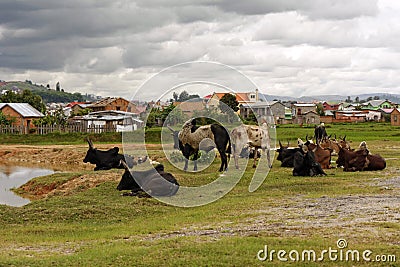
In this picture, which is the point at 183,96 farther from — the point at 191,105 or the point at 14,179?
the point at 14,179

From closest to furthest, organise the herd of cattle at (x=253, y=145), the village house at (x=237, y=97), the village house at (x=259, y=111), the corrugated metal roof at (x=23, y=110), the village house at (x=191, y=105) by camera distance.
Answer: the village house at (x=191, y=105), the village house at (x=237, y=97), the herd of cattle at (x=253, y=145), the village house at (x=259, y=111), the corrugated metal roof at (x=23, y=110)

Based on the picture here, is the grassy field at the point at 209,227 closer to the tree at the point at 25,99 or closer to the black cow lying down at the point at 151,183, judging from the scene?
the black cow lying down at the point at 151,183

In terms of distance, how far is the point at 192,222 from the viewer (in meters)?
12.4

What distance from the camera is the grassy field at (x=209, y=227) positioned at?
915cm

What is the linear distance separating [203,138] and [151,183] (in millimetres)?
5655

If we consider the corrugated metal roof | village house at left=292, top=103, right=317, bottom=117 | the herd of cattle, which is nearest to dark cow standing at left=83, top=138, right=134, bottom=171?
the herd of cattle

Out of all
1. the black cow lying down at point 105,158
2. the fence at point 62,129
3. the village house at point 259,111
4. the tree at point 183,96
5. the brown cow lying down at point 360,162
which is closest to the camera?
the tree at point 183,96

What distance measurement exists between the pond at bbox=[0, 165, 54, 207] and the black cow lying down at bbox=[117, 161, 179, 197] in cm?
476

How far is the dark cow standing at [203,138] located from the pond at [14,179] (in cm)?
587

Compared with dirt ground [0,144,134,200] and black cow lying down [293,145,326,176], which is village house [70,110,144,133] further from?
black cow lying down [293,145,326,176]

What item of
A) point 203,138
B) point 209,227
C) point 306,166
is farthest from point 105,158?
point 209,227

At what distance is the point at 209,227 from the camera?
11.6 m

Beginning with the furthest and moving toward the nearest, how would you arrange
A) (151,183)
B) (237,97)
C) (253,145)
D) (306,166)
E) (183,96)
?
(253,145), (306,166), (237,97), (183,96), (151,183)

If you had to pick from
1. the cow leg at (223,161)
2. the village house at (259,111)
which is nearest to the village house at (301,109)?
the village house at (259,111)
